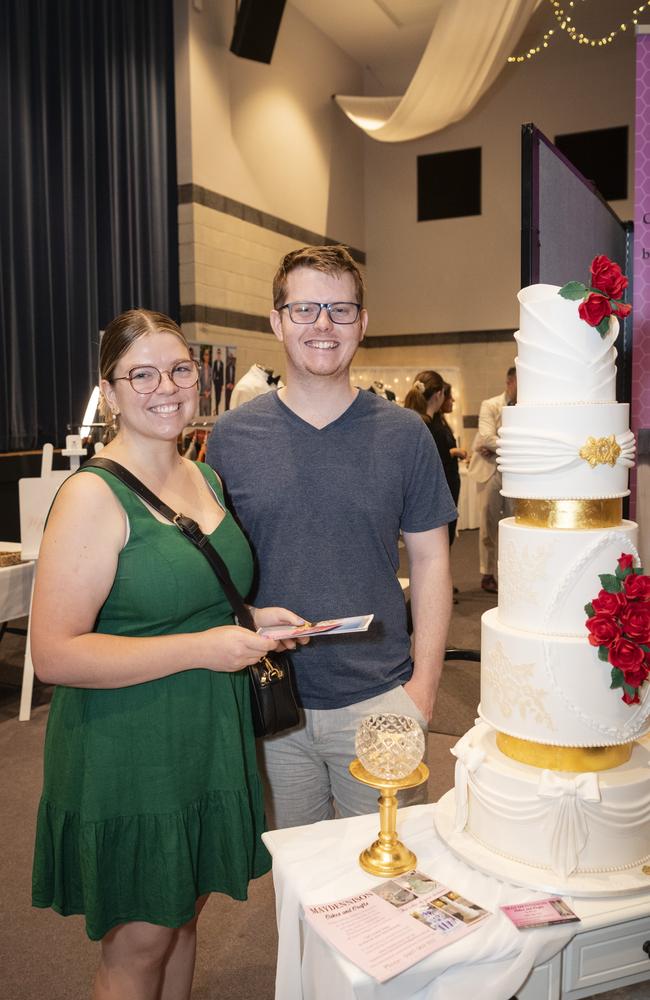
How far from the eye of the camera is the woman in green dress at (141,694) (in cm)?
152

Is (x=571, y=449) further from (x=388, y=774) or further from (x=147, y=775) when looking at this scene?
(x=147, y=775)

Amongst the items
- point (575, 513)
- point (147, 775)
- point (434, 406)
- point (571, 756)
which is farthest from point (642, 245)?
point (434, 406)

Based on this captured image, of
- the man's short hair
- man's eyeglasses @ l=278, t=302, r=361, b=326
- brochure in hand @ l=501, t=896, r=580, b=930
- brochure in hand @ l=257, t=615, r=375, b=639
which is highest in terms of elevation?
the man's short hair

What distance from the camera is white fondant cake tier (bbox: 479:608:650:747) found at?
142 centimetres

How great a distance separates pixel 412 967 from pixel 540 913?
25cm

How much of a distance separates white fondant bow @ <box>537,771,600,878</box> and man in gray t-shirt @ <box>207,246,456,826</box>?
1.90ft

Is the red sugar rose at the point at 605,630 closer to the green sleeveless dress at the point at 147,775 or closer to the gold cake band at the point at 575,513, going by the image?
the gold cake band at the point at 575,513

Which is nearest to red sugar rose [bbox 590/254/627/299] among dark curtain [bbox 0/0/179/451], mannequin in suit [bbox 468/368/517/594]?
mannequin in suit [bbox 468/368/517/594]

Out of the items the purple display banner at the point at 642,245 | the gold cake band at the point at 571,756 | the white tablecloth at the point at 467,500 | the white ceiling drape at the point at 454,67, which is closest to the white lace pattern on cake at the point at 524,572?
the gold cake band at the point at 571,756

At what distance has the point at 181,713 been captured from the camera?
63.9 inches

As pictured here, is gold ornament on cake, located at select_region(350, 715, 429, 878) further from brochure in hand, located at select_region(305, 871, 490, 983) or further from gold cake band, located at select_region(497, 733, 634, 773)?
gold cake band, located at select_region(497, 733, 634, 773)

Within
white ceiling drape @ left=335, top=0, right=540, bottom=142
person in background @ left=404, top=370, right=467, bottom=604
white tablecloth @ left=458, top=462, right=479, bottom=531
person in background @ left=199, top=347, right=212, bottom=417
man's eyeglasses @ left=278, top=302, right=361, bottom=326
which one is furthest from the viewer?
white tablecloth @ left=458, top=462, right=479, bottom=531

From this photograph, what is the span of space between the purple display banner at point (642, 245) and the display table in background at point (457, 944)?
1896 millimetres

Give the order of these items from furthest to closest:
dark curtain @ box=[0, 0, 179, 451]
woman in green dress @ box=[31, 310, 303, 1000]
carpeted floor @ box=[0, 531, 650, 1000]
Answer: dark curtain @ box=[0, 0, 179, 451] → carpeted floor @ box=[0, 531, 650, 1000] → woman in green dress @ box=[31, 310, 303, 1000]
